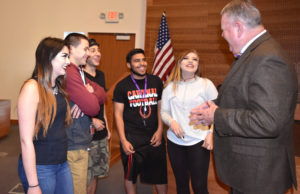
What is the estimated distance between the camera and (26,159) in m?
1.37

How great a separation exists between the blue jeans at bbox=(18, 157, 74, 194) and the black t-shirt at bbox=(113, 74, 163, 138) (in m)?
0.91

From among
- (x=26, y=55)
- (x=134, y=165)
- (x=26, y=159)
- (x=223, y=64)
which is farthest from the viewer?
(x=26, y=55)

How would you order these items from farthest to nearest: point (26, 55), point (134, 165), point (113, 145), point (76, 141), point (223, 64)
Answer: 1. point (26, 55)
2. point (223, 64)
3. point (113, 145)
4. point (134, 165)
5. point (76, 141)

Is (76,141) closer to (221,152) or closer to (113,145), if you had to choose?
(221,152)

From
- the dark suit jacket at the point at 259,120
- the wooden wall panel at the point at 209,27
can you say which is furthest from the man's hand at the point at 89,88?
the wooden wall panel at the point at 209,27

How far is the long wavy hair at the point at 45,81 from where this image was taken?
1445mm

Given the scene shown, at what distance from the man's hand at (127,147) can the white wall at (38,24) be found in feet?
13.9

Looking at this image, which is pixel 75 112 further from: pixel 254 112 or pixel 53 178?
pixel 254 112

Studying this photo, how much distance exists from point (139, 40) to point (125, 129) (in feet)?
13.6

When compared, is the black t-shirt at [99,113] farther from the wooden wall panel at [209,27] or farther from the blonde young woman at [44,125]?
the wooden wall panel at [209,27]

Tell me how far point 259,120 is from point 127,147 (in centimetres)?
150

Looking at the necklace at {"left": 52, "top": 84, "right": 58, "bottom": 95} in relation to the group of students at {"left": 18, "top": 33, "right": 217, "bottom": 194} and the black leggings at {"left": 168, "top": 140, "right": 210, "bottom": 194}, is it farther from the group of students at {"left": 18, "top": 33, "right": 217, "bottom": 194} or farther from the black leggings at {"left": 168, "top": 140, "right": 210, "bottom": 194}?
the black leggings at {"left": 168, "top": 140, "right": 210, "bottom": 194}

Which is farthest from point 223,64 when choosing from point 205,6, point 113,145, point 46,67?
point 46,67

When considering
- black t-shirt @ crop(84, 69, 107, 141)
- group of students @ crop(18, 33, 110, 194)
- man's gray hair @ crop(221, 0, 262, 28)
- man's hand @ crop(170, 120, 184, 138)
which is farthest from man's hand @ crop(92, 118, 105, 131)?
man's gray hair @ crop(221, 0, 262, 28)
